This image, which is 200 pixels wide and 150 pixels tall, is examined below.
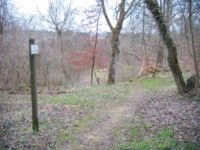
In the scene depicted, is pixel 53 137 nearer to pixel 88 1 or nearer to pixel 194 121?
pixel 194 121

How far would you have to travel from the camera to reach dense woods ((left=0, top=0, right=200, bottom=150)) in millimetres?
4422

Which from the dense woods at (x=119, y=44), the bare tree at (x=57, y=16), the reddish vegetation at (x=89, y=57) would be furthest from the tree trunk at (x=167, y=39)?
the bare tree at (x=57, y=16)

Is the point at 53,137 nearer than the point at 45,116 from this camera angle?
Yes

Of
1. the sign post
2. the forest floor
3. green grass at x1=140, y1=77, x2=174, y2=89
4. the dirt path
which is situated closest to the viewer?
the forest floor

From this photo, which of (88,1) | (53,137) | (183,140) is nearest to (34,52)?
(53,137)

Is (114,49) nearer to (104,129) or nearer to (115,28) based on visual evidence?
(115,28)

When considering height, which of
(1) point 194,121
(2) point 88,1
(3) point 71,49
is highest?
(2) point 88,1

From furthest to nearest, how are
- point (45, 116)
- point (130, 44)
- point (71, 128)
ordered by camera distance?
1. point (130, 44)
2. point (45, 116)
3. point (71, 128)

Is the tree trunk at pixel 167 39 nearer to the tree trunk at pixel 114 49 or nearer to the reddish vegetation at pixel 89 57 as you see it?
the tree trunk at pixel 114 49

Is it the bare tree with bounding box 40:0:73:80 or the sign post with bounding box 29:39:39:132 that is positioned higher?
the bare tree with bounding box 40:0:73:80

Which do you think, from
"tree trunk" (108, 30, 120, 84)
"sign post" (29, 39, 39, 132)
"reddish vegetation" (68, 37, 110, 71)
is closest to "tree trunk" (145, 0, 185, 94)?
"sign post" (29, 39, 39, 132)

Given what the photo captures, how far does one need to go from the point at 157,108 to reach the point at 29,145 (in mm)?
4589

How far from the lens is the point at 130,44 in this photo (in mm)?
20641

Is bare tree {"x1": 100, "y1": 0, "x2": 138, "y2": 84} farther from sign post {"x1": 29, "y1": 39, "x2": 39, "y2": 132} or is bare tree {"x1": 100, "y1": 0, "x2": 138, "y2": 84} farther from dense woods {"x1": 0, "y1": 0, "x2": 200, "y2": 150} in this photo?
sign post {"x1": 29, "y1": 39, "x2": 39, "y2": 132}
